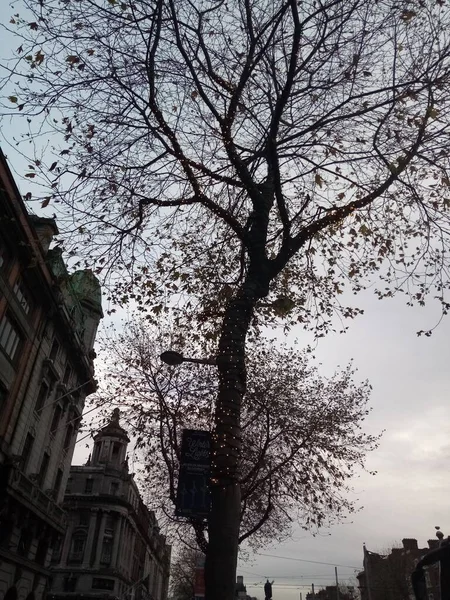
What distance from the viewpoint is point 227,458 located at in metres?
6.21

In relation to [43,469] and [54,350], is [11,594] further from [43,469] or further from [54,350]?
[54,350]

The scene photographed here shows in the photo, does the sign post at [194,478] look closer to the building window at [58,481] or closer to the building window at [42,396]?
the building window at [42,396]

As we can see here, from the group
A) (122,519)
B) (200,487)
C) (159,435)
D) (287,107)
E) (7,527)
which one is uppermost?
(122,519)

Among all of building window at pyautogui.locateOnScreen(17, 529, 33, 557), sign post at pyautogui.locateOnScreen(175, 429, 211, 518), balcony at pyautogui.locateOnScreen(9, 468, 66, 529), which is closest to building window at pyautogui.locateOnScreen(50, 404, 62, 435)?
balcony at pyautogui.locateOnScreen(9, 468, 66, 529)

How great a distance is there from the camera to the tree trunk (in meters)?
5.63

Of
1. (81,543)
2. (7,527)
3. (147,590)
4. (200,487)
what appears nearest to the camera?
(200,487)

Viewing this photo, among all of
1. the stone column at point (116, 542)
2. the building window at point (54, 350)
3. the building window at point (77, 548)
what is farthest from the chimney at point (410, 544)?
the building window at point (54, 350)

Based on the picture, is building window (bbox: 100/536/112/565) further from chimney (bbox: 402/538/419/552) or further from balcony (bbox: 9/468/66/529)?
chimney (bbox: 402/538/419/552)

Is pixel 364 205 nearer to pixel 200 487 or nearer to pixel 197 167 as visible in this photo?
pixel 197 167

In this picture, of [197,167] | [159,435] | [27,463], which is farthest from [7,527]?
[197,167]

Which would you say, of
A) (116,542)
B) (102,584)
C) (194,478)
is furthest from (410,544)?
(194,478)

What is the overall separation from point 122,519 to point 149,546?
83.7 feet

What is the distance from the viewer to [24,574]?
80.4ft

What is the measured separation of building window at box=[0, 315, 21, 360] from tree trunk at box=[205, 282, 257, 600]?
16.4 meters
